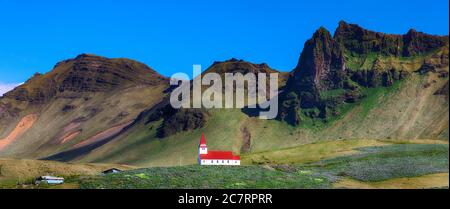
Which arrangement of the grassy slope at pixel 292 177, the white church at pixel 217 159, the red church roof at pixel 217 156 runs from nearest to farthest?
1. the grassy slope at pixel 292 177
2. the white church at pixel 217 159
3. the red church roof at pixel 217 156

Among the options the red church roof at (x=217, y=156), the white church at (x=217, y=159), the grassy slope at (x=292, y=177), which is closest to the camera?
the grassy slope at (x=292, y=177)

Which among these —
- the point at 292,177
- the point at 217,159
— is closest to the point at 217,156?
the point at 217,159

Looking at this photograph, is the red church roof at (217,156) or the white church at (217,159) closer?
the white church at (217,159)

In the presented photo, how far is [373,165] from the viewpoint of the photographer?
325 ft

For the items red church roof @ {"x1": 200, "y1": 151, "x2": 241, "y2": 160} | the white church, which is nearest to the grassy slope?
the white church

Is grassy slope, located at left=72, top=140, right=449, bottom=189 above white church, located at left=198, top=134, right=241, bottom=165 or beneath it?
beneath

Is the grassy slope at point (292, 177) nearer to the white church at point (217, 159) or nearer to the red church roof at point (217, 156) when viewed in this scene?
the white church at point (217, 159)

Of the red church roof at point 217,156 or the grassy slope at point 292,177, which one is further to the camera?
the red church roof at point 217,156

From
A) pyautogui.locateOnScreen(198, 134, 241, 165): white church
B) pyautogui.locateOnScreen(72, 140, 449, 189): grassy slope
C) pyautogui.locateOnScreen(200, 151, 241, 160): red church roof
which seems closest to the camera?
pyautogui.locateOnScreen(72, 140, 449, 189): grassy slope

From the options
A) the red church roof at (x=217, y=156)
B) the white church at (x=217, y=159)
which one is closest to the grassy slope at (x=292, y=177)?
the white church at (x=217, y=159)

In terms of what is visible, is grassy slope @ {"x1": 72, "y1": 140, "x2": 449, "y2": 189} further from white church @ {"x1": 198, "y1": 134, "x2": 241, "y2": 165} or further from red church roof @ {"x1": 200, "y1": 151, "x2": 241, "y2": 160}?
red church roof @ {"x1": 200, "y1": 151, "x2": 241, "y2": 160}

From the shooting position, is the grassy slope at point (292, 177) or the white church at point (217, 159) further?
the white church at point (217, 159)

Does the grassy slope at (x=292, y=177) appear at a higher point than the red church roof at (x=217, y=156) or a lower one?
lower
